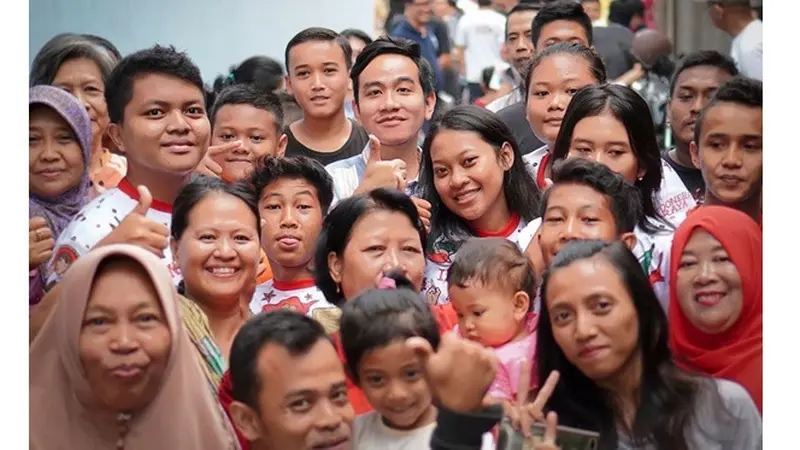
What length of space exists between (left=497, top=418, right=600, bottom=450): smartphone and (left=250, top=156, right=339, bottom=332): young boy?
0.44 metres

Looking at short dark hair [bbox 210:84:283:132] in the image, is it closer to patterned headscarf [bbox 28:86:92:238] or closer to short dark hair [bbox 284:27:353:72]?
short dark hair [bbox 284:27:353:72]

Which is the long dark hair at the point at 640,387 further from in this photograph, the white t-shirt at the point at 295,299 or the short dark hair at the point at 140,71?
the short dark hair at the point at 140,71

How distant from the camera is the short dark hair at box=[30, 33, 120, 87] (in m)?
2.70

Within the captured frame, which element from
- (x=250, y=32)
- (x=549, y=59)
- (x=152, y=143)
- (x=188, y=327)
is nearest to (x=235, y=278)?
(x=188, y=327)

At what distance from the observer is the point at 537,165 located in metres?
2.79

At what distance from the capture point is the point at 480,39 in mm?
3008

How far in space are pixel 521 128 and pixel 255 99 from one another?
0.52m

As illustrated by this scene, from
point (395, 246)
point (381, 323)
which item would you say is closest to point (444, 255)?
point (395, 246)

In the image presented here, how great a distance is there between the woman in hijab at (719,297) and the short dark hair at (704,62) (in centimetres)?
28

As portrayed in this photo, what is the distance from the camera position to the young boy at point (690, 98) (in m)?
2.79

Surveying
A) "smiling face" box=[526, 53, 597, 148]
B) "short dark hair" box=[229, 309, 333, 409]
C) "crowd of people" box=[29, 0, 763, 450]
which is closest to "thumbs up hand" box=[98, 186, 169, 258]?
"crowd of people" box=[29, 0, 763, 450]

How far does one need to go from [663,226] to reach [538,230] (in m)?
0.24

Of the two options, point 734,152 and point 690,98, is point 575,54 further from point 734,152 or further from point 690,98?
point 734,152

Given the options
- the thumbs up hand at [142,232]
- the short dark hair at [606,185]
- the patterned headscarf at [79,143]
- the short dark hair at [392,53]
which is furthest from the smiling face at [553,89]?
the patterned headscarf at [79,143]
